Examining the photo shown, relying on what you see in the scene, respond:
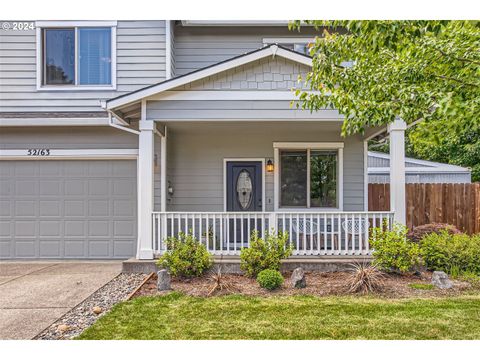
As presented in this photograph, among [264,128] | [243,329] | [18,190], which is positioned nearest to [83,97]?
[18,190]

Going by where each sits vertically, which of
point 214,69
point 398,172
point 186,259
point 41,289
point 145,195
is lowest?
point 41,289

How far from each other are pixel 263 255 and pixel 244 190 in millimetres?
2594

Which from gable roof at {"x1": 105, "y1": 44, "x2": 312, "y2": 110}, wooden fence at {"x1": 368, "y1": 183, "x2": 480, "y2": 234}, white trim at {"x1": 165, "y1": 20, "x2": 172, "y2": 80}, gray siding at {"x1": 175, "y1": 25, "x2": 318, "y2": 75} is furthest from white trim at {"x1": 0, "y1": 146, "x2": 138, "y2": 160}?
wooden fence at {"x1": 368, "y1": 183, "x2": 480, "y2": 234}

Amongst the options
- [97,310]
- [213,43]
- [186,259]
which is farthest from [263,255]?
[213,43]

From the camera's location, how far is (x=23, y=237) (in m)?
7.93

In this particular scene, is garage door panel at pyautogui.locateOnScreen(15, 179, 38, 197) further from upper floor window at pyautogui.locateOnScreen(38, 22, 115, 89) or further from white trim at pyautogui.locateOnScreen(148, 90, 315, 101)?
white trim at pyautogui.locateOnScreen(148, 90, 315, 101)

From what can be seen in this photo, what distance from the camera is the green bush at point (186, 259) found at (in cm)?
586

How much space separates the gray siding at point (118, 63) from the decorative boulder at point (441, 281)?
654 cm

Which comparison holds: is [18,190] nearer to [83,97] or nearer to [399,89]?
[83,97]

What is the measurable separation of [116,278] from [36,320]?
1.94m

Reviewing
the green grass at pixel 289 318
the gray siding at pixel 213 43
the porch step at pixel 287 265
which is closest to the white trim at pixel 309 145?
the gray siding at pixel 213 43

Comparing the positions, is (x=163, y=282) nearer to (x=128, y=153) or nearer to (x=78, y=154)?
(x=128, y=153)

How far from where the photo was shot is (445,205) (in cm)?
901

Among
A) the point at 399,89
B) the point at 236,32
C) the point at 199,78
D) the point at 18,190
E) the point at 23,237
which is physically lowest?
the point at 23,237
